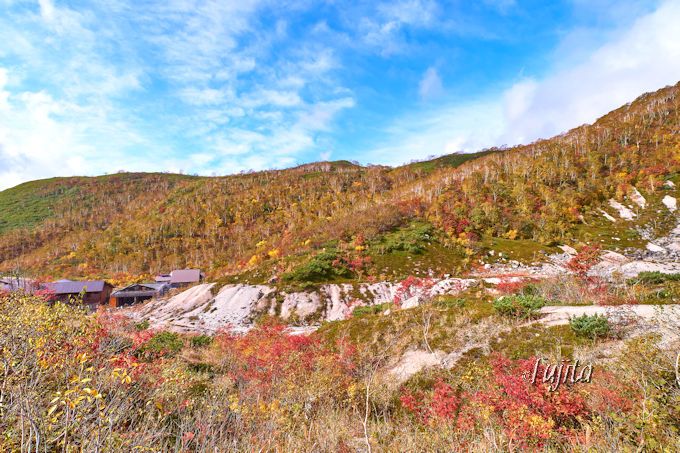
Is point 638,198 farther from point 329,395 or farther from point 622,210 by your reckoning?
point 329,395

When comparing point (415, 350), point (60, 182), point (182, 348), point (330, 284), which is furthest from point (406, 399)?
point (60, 182)

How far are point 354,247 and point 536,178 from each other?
4851cm

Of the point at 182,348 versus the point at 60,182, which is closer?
the point at 182,348

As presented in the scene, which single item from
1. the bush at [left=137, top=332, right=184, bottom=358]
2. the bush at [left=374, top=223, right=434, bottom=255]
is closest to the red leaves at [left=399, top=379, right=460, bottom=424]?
the bush at [left=137, top=332, right=184, bottom=358]

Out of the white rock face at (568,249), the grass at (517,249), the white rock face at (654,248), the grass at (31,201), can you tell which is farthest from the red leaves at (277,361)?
the grass at (31,201)

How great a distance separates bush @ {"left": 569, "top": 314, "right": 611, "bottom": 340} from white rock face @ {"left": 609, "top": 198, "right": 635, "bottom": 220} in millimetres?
56193

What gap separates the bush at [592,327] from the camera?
37.8ft

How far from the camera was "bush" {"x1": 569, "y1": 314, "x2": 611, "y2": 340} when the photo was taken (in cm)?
1151

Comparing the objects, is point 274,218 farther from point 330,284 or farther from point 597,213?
point 597,213

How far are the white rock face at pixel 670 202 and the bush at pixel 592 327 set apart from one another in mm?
60307

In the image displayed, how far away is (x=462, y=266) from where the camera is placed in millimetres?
43500

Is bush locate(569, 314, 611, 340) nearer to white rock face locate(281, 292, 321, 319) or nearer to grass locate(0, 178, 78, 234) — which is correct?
white rock face locate(281, 292, 321, 319)

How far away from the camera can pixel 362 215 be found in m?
63.6

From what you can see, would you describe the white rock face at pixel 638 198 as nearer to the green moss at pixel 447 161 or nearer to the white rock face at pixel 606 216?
the white rock face at pixel 606 216
